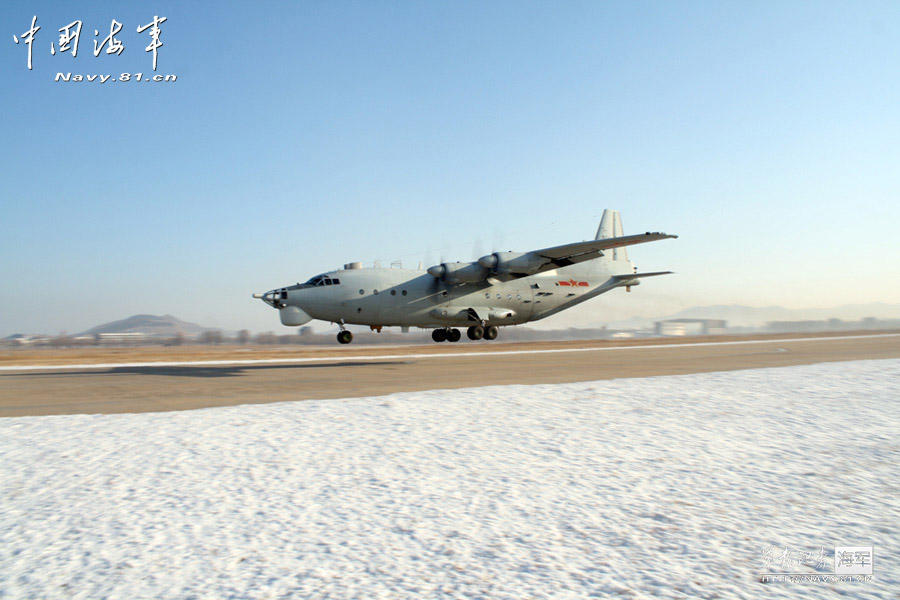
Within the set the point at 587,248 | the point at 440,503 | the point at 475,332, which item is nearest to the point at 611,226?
the point at 587,248

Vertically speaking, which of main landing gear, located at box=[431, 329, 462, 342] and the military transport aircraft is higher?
the military transport aircraft

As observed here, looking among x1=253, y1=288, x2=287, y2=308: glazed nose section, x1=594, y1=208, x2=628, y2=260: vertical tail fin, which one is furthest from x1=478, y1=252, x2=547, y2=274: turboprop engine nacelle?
x1=594, y1=208, x2=628, y2=260: vertical tail fin

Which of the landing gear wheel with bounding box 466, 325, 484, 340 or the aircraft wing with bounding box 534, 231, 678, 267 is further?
the landing gear wheel with bounding box 466, 325, 484, 340

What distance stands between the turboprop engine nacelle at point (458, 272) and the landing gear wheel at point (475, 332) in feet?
12.1

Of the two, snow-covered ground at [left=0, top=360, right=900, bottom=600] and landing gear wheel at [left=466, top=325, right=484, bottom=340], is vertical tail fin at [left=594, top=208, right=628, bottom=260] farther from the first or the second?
snow-covered ground at [left=0, top=360, right=900, bottom=600]

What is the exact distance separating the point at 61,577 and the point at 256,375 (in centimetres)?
1838

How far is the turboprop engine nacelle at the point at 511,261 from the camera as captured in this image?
3334cm

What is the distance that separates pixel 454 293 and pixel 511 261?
4071mm

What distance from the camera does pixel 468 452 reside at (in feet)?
27.9

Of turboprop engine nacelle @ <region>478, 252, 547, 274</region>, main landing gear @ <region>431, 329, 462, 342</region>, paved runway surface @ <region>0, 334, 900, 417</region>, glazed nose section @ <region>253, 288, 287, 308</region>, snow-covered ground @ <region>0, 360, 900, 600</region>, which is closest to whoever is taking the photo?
snow-covered ground @ <region>0, 360, 900, 600</region>

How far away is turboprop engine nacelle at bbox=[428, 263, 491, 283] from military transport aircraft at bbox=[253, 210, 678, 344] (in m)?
0.06

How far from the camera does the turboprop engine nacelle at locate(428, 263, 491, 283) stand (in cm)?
3353

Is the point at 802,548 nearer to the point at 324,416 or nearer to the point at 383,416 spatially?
the point at 383,416

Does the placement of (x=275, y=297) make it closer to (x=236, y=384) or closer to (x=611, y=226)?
(x=236, y=384)
